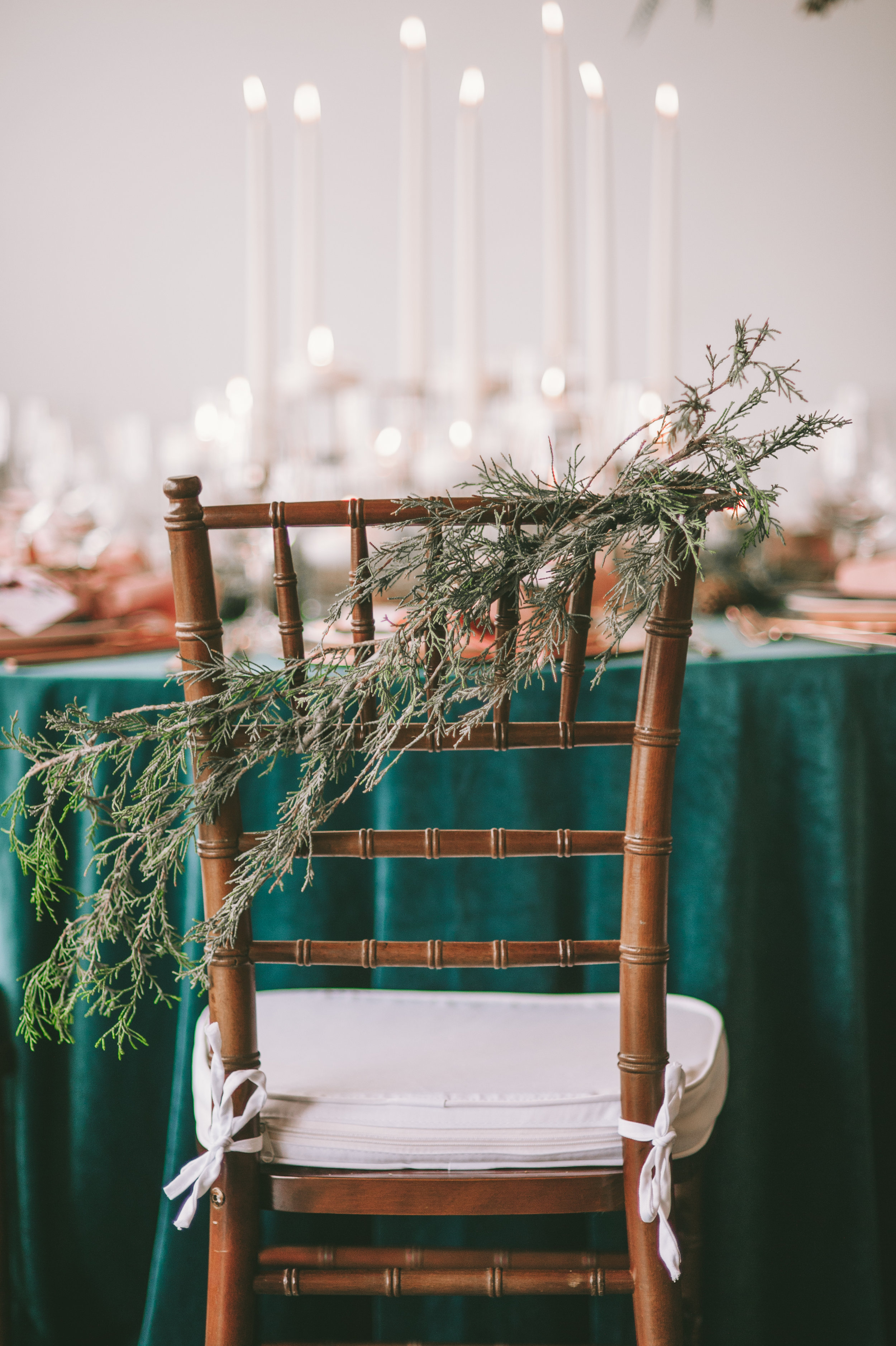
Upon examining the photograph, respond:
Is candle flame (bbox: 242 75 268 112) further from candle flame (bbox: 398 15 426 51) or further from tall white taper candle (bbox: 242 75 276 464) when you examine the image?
candle flame (bbox: 398 15 426 51)

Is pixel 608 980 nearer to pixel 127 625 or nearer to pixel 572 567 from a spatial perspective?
pixel 572 567

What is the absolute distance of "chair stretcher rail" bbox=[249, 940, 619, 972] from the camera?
0.65 m

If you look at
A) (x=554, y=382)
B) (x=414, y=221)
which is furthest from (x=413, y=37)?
(x=554, y=382)

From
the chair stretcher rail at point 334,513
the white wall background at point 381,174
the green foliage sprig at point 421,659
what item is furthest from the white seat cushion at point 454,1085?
the white wall background at point 381,174

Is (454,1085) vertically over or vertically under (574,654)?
under

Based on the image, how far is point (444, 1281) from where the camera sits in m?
0.66

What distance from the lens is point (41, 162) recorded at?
2.58 m

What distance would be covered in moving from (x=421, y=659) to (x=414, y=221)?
107 centimetres

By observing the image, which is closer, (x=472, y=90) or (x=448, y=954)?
(x=448, y=954)

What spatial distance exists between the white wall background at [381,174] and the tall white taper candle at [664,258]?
1108 millimetres

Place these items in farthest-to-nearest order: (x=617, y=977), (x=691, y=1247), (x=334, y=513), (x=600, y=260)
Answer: (x=600, y=260), (x=617, y=977), (x=691, y=1247), (x=334, y=513)

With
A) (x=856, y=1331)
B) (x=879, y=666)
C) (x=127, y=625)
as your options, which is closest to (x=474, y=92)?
(x=127, y=625)

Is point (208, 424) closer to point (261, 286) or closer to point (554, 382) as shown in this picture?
point (261, 286)

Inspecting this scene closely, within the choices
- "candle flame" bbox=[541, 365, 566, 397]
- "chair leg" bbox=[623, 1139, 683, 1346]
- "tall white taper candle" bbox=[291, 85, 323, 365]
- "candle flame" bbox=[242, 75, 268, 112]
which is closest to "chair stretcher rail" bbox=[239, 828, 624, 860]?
"chair leg" bbox=[623, 1139, 683, 1346]
